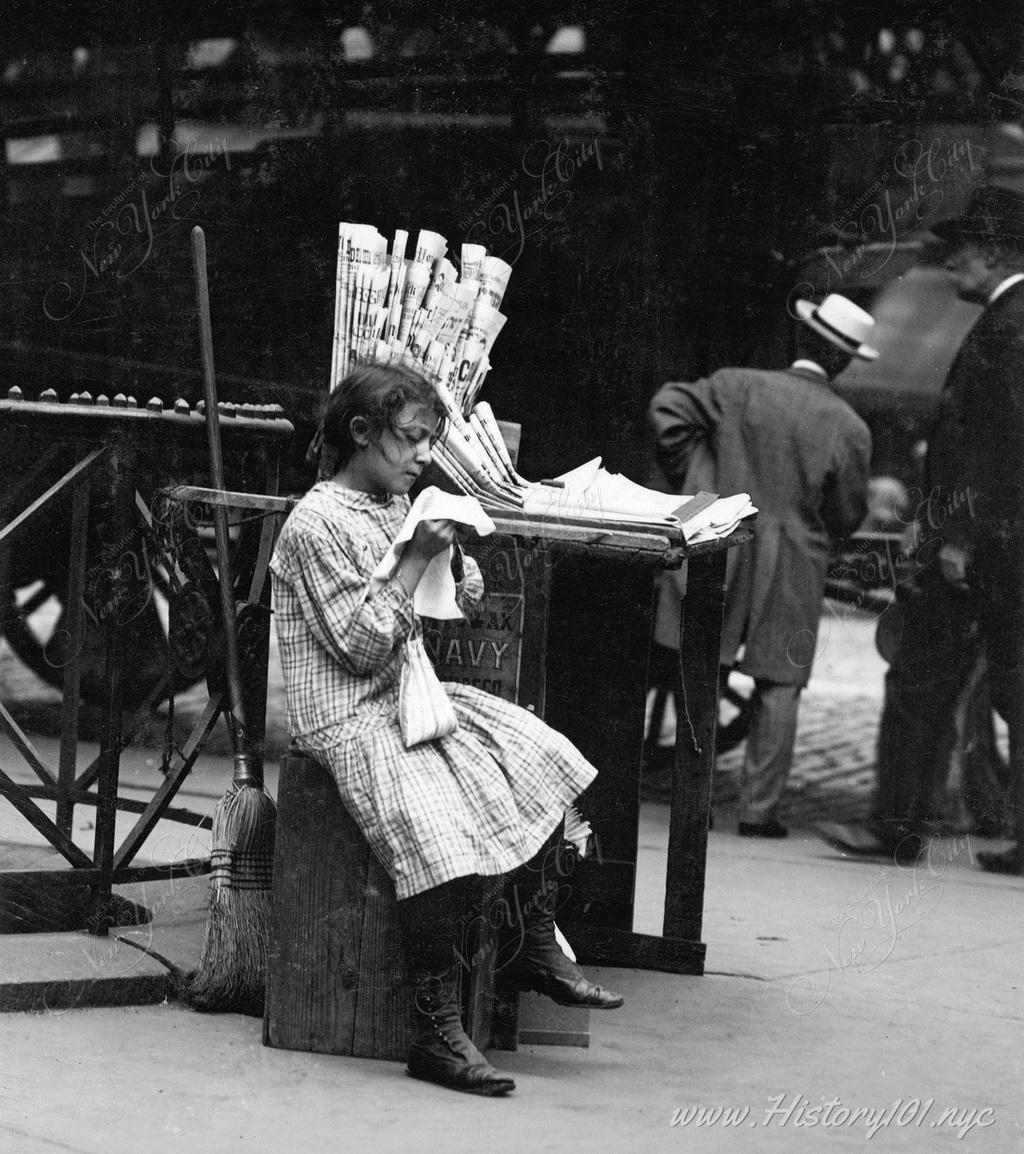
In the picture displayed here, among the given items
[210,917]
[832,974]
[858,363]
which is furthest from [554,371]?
[210,917]

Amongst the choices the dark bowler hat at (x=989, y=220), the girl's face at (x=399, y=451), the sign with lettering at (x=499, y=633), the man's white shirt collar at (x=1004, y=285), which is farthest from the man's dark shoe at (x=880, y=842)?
the girl's face at (x=399, y=451)

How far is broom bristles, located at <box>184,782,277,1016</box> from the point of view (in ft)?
11.5

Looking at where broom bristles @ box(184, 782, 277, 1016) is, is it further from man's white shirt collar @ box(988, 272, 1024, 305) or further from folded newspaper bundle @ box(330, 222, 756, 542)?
man's white shirt collar @ box(988, 272, 1024, 305)

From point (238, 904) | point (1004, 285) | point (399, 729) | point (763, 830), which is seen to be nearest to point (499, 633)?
point (399, 729)

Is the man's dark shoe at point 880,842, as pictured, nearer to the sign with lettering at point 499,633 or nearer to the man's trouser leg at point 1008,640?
the man's trouser leg at point 1008,640

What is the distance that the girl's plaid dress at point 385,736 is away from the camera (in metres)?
3.04

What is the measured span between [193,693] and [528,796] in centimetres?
569

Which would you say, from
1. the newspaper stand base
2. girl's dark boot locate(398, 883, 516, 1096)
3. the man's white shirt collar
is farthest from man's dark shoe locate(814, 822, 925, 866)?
girl's dark boot locate(398, 883, 516, 1096)

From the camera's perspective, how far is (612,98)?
5879 mm

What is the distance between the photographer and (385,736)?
3.10m

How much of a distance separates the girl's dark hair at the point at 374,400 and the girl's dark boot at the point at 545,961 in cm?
95

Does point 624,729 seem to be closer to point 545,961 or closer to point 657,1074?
point 545,961

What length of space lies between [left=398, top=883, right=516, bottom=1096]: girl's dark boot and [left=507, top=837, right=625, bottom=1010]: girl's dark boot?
0.32 meters

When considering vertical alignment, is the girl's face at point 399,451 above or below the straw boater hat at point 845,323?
below
